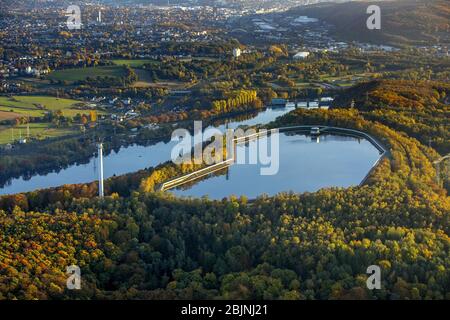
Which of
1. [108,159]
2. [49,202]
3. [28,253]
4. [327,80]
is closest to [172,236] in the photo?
[28,253]

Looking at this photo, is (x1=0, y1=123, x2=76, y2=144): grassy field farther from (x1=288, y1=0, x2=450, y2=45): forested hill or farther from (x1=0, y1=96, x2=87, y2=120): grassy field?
(x1=288, y1=0, x2=450, y2=45): forested hill

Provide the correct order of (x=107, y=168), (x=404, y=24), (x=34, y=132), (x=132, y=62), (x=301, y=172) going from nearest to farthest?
(x=301, y=172) < (x=107, y=168) < (x=34, y=132) < (x=132, y=62) < (x=404, y=24)

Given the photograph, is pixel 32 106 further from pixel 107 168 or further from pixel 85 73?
pixel 107 168

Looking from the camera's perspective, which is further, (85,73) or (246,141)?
(85,73)

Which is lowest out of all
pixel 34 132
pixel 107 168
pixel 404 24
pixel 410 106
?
pixel 107 168

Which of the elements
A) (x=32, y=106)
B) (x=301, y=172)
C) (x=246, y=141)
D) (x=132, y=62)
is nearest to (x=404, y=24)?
(x=132, y=62)

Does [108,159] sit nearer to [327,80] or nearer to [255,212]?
[255,212]

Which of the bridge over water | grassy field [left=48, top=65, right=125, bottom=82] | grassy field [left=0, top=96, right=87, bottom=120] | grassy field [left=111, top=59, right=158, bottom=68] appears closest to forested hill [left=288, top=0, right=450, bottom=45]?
grassy field [left=111, top=59, right=158, bottom=68]

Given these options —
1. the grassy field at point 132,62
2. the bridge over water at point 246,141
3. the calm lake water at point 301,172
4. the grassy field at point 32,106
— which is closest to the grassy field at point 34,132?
the grassy field at point 32,106
